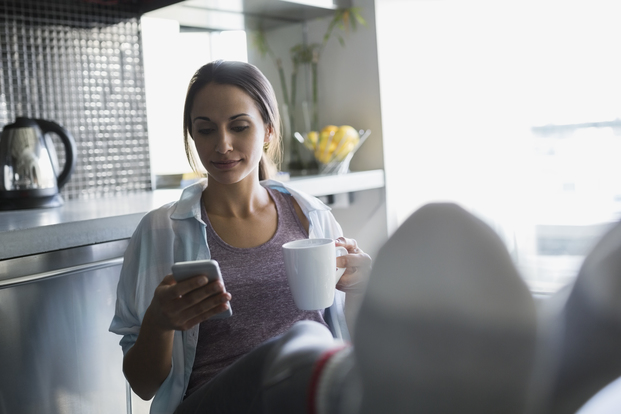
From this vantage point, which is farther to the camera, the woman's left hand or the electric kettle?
the electric kettle

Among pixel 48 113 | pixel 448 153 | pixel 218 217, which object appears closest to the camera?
pixel 218 217

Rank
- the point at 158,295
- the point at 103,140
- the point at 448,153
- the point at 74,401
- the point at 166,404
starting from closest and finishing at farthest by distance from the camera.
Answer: the point at 158,295 < the point at 166,404 < the point at 74,401 < the point at 103,140 < the point at 448,153

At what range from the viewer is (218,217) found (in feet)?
3.52

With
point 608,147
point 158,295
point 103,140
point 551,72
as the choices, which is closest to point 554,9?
point 551,72

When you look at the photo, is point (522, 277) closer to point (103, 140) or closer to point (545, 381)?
point (545, 381)

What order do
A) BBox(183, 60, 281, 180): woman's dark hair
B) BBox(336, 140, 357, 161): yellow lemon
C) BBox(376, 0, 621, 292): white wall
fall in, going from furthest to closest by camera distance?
BBox(336, 140, 357, 161): yellow lemon, BBox(376, 0, 621, 292): white wall, BBox(183, 60, 281, 180): woman's dark hair

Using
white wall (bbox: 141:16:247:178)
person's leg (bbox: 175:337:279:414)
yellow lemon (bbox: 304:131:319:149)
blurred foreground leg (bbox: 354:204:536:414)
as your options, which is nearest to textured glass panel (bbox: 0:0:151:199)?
white wall (bbox: 141:16:247:178)

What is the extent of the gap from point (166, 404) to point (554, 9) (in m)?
1.70

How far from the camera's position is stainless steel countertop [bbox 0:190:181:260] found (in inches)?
43.5

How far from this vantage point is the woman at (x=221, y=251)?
3.07 ft

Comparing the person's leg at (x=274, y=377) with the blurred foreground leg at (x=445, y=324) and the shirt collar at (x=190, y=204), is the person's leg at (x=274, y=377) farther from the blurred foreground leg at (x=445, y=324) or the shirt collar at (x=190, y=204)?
the shirt collar at (x=190, y=204)

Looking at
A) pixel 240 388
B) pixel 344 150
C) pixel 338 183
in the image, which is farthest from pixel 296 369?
pixel 344 150

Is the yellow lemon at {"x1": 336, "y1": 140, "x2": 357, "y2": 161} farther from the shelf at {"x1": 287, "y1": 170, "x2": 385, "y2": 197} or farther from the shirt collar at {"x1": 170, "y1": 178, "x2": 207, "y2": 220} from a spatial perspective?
the shirt collar at {"x1": 170, "y1": 178, "x2": 207, "y2": 220}

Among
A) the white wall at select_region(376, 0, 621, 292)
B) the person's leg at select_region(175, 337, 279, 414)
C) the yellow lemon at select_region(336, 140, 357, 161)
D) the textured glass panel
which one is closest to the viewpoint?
the person's leg at select_region(175, 337, 279, 414)
